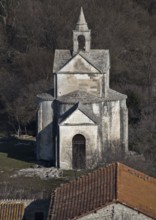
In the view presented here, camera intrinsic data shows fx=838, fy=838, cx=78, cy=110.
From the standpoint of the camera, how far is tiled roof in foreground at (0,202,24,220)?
27.2 meters

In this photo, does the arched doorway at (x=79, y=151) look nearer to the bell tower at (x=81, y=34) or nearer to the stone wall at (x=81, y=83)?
the stone wall at (x=81, y=83)

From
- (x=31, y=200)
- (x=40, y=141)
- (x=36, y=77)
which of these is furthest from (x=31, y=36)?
(x=31, y=200)

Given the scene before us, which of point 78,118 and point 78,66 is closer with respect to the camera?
point 78,118

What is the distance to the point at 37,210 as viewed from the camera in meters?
28.0

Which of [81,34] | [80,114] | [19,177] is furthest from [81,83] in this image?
[19,177]

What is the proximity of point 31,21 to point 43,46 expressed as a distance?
2.60 metres

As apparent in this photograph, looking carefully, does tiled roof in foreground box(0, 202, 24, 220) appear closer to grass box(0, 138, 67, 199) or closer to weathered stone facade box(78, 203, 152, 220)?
grass box(0, 138, 67, 199)

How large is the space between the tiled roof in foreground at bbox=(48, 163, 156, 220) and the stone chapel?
46.3 ft

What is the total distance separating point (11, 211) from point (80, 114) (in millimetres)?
13728

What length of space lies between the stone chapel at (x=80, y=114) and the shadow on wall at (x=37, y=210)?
12.4 meters

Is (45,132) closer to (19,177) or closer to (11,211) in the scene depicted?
(19,177)

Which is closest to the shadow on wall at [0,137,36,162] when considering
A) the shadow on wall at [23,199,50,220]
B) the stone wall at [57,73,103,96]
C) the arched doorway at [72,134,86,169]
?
the arched doorway at [72,134,86,169]

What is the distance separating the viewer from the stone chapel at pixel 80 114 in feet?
135

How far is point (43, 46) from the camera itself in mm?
63250
